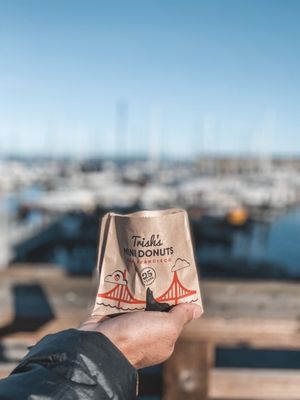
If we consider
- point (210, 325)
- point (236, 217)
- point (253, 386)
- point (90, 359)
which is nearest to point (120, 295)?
point (90, 359)

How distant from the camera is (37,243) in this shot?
78.9 ft

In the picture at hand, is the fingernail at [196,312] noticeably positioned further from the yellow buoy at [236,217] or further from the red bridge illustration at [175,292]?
the yellow buoy at [236,217]

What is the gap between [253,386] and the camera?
216cm

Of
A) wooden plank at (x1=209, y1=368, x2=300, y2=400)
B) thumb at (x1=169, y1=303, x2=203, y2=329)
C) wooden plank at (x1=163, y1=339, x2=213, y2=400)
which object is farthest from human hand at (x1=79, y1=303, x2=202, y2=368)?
wooden plank at (x1=209, y1=368, x2=300, y2=400)

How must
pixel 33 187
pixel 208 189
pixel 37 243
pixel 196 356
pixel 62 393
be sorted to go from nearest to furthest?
1. pixel 62 393
2. pixel 196 356
3. pixel 37 243
4. pixel 208 189
5. pixel 33 187

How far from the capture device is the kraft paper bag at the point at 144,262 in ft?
4.58

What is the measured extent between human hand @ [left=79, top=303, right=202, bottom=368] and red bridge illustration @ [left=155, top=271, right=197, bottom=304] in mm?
57

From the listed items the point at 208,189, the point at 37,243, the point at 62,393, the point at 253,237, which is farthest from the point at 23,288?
the point at 208,189

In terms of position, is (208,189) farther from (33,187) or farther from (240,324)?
(33,187)

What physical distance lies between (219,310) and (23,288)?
1.06 meters

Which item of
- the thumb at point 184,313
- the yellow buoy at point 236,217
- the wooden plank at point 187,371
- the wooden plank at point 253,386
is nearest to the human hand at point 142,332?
the thumb at point 184,313

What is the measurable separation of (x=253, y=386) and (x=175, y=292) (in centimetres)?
105

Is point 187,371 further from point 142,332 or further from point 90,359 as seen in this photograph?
point 90,359

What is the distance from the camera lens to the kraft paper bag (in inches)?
54.9
